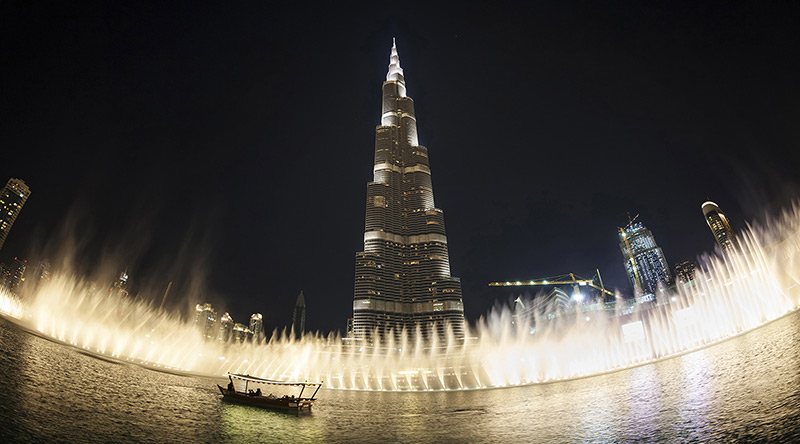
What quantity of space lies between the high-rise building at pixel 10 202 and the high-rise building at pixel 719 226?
295m

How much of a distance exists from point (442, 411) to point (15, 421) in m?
34.4

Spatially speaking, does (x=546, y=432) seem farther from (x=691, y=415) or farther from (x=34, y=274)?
(x=34, y=274)

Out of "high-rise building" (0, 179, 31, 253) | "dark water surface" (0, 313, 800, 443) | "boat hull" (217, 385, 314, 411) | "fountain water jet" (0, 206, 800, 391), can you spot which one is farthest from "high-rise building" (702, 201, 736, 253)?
"high-rise building" (0, 179, 31, 253)

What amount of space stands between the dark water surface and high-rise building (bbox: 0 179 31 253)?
313ft

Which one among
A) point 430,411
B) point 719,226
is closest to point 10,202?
point 430,411

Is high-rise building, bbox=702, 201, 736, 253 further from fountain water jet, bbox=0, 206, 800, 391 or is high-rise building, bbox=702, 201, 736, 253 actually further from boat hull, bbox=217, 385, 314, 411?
boat hull, bbox=217, 385, 314, 411

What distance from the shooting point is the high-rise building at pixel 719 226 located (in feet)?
616

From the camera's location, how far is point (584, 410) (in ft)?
97.5

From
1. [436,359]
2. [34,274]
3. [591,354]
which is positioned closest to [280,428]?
[591,354]

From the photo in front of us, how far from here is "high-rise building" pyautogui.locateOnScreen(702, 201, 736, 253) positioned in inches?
7394

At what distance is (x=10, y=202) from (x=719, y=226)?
986 feet

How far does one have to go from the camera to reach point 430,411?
40.8 m

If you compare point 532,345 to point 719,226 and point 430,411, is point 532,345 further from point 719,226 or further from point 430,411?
point 719,226

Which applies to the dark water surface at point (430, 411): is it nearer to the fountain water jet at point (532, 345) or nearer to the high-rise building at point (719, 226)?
the fountain water jet at point (532, 345)
